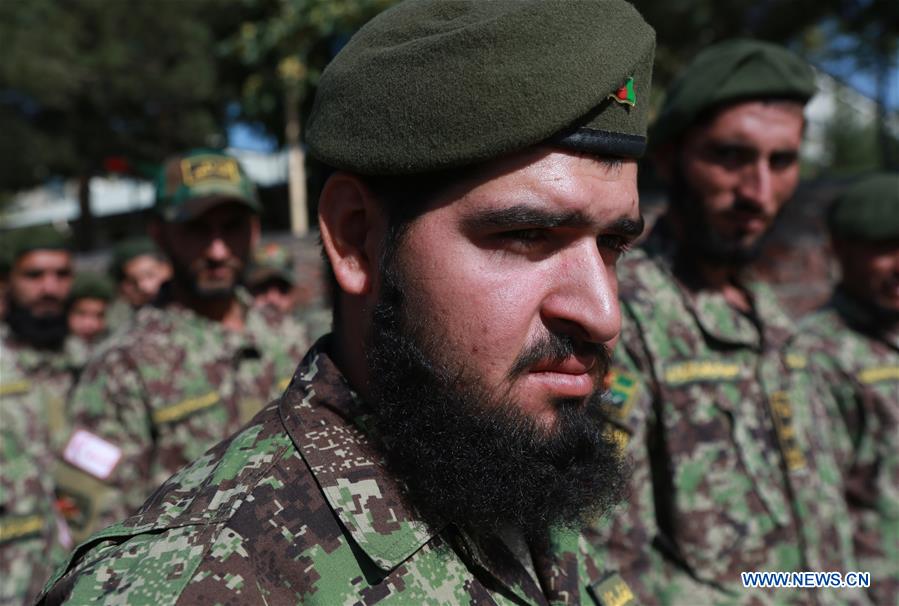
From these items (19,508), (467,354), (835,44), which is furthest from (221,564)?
(835,44)

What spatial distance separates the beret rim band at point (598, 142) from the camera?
55.9 inches

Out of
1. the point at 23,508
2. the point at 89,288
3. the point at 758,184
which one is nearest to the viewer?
the point at 758,184

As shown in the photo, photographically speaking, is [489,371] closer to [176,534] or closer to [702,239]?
[176,534]

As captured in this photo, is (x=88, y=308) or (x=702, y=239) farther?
(x=88, y=308)

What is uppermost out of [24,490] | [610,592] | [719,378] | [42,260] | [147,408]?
[610,592]

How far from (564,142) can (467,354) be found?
38 cm

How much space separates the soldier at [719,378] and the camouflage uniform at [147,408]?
70.4 inches

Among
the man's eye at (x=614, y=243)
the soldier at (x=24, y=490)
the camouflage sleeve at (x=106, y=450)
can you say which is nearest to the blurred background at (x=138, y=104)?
the soldier at (x=24, y=490)

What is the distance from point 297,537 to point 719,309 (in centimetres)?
216

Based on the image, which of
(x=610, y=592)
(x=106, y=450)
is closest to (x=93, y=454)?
(x=106, y=450)

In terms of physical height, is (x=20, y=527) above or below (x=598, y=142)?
below

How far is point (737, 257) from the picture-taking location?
309 cm

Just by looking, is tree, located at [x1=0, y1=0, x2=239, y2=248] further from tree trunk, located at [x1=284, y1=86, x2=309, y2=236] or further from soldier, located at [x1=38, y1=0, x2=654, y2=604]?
soldier, located at [x1=38, y1=0, x2=654, y2=604]

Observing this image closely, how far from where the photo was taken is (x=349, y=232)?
1575 mm
